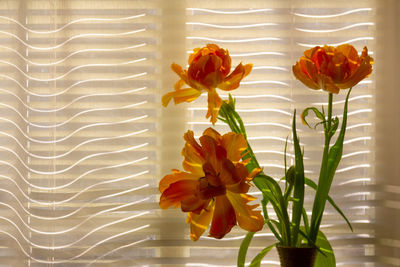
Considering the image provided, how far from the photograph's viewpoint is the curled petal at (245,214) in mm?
955

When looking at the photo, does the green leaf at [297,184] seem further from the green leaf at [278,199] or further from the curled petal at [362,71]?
the curled petal at [362,71]

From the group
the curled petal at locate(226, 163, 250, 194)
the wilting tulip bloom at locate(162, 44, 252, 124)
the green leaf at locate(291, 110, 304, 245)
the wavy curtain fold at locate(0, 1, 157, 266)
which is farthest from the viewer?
the wavy curtain fold at locate(0, 1, 157, 266)

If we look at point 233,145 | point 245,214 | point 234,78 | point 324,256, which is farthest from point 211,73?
point 324,256

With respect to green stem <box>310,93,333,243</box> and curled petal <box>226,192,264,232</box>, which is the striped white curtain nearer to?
green stem <box>310,93,333,243</box>

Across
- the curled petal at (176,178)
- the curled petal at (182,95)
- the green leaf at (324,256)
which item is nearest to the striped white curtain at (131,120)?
the green leaf at (324,256)

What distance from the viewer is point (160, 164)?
1.51 metres

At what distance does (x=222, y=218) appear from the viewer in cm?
94

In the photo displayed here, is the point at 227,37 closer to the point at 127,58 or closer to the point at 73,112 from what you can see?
the point at 127,58

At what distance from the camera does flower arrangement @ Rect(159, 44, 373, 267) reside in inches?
36.5

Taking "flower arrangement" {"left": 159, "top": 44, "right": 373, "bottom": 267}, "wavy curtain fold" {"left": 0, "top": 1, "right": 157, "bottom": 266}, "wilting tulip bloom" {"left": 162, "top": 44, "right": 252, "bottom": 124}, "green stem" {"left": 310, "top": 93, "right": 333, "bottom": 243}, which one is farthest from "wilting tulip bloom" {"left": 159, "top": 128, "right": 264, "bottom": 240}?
"wavy curtain fold" {"left": 0, "top": 1, "right": 157, "bottom": 266}

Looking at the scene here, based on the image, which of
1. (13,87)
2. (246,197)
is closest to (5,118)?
(13,87)

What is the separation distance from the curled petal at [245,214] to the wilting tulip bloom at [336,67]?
289 millimetres

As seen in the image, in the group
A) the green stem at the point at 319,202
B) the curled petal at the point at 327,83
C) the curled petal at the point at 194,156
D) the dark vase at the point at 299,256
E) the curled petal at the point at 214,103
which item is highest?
the curled petal at the point at 327,83

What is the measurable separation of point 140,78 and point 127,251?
50cm
